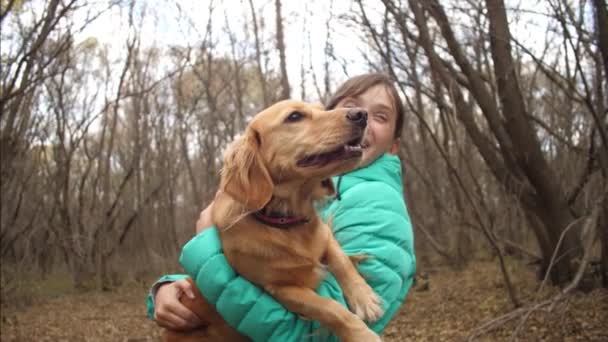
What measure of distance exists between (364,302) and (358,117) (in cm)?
75

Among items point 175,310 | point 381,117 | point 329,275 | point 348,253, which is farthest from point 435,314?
point 175,310

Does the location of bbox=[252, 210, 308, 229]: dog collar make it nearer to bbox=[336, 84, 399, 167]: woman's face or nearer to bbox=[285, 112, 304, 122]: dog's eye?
bbox=[285, 112, 304, 122]: dog's eye

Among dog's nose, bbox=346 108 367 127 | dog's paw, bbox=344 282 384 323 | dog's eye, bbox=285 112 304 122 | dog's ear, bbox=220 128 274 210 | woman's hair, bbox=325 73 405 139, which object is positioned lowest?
dog's paw, bbox=344 282 384 323

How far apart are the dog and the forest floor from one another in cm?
350

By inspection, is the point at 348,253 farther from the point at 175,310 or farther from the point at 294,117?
the point at 175,310

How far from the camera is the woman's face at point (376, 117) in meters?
2.68

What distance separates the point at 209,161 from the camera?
1549cm

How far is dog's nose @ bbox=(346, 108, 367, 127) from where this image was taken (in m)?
2.28

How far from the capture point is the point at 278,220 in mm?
2229

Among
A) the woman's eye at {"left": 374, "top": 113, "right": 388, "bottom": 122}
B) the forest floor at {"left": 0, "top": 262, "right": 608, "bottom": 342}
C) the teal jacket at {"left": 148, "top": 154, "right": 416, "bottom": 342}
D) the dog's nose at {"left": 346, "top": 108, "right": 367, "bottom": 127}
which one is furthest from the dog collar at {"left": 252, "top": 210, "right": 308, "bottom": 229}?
the forest floor at {"left": 0, "top": 262, "right": 608, "bottom": 342}

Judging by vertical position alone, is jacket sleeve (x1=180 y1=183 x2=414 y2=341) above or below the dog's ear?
below

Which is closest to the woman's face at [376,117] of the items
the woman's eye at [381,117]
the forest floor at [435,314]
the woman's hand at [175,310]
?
the woman's eye at [381,117]

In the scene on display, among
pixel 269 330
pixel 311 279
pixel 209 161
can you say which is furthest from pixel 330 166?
pixel 209 161

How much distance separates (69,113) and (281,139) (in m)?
14.1
